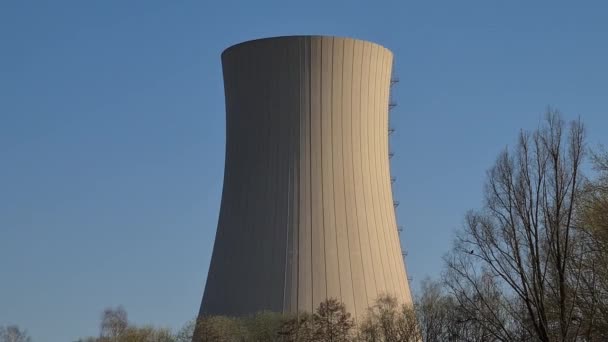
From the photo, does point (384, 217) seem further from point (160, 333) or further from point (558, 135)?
point (558, 135)

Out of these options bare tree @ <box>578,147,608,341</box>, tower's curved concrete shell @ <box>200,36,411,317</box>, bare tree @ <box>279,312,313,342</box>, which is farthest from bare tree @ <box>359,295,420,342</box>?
bare tree @ <box>578,147,608,341</box>

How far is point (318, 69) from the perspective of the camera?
18.1 m

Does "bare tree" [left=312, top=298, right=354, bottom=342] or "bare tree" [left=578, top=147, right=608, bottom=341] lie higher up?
"bare tree" [left=312, top=298, right=354, bottom=342]

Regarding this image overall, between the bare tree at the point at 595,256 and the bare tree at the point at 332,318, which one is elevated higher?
the bare tree at the point at 332,318

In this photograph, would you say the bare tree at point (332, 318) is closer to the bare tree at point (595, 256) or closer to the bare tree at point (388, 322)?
the bare tree at point (388, 322)

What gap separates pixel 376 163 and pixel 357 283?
226cm

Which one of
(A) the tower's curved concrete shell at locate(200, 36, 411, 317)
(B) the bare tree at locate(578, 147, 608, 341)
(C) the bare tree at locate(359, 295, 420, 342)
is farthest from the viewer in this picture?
(C) the bare tree at locate(359, 295, 420, 342)

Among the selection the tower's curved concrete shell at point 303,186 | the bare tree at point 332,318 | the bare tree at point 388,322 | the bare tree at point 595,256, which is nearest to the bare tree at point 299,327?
the bare tree at point 332,318

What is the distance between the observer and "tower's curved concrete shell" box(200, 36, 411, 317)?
58.7 feet

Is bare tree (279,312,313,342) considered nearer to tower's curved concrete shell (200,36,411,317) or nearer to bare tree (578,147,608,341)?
tower's curved concrete shell (200,36,411,317)

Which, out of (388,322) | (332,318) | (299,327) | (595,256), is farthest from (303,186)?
(595,256)

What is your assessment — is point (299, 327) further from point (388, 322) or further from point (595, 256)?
point (595, 256)

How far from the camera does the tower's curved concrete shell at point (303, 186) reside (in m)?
17.9

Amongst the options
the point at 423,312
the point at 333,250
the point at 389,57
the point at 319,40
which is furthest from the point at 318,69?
the point at 423,312
